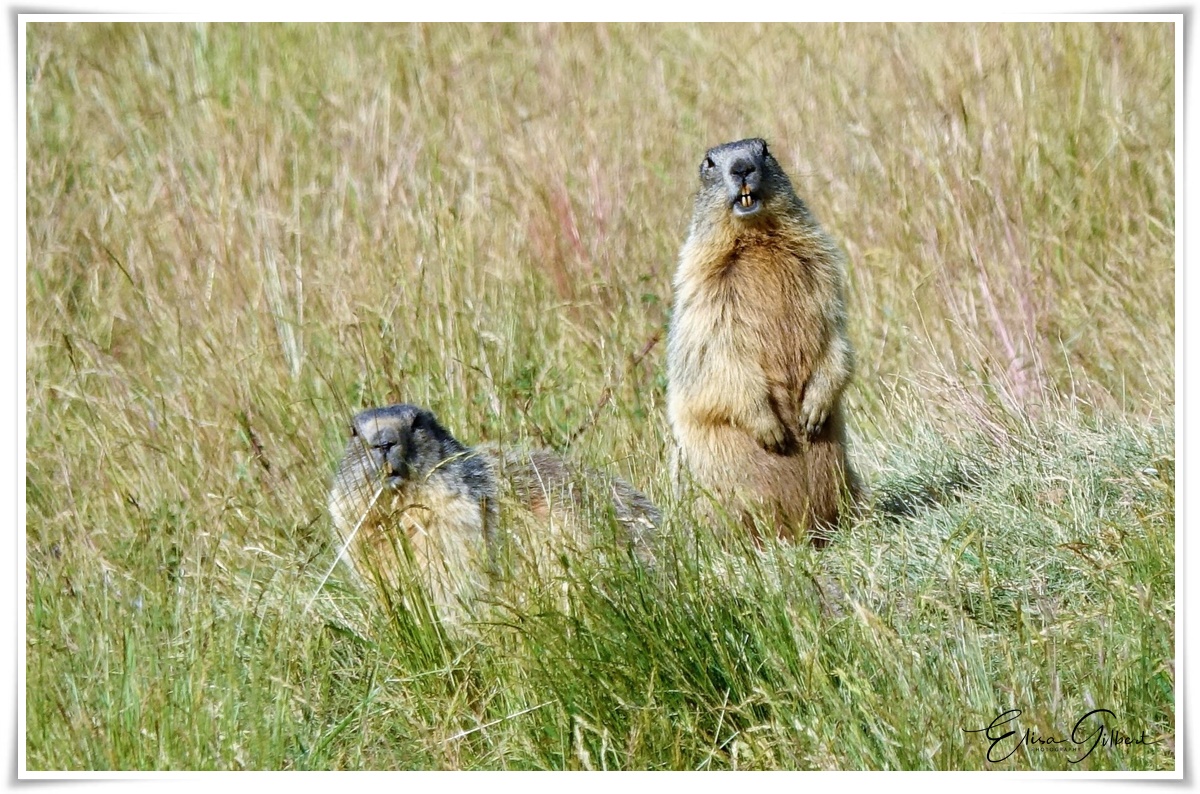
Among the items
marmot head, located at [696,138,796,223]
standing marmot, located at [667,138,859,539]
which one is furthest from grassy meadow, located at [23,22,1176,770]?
marmot head, located at [696,138,796,223]

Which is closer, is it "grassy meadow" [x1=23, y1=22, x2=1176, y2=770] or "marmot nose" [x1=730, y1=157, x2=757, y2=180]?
"grassy meadow" [x1=23, y1=22, x2=1176, y2=770]

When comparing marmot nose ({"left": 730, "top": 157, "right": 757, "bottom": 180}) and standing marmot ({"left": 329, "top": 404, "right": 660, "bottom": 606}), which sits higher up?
marmot nose ({"left": 730, "top": 157, "right": 757, "bottom": 180})

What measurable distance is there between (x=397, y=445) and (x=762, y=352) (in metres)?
1.71

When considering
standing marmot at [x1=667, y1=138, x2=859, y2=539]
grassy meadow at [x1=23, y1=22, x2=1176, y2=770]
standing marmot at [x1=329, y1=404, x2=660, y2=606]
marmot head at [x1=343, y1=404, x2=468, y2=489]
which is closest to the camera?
grassy meadow at [x1=23, y1=22, x2=1176, y2=770]

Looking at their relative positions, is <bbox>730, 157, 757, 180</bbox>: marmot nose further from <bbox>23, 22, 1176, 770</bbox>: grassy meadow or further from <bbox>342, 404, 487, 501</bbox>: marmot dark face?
<bbox>342, 404, 487, 501</bbox>: marmot dark face

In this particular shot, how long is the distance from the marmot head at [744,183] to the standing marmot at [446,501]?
4.53 feet

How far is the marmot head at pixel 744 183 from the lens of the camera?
6277mm

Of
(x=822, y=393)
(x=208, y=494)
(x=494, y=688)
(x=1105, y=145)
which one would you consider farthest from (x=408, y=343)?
(x=1105, y=145)

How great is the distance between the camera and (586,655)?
14.7 ft

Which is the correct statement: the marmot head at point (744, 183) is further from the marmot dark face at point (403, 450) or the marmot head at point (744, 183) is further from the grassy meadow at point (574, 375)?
the marmot dark face at point (403, 450)

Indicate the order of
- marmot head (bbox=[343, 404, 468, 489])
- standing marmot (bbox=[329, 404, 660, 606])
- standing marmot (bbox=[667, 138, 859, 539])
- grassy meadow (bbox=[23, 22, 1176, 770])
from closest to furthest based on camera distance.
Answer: grassy meadow (bbox=[23, 22, 1176, 770]) < standing marmot (bbox=[329, 404, 660, 606]) < marmot head (bbox=[343, 404, 468, 489]) < standing marmot (bbox=[667, 138, 859, 539])

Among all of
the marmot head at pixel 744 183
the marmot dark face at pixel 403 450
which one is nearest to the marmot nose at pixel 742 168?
the marmot head at pixel 744 183

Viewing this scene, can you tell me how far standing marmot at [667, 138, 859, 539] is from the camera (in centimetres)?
619

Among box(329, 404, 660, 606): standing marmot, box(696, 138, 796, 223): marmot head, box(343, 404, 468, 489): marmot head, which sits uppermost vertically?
box(696, 138, 796, 223): marmot head
